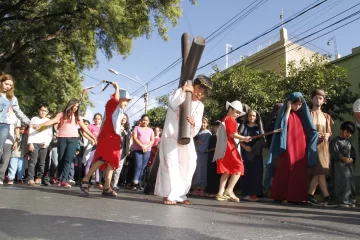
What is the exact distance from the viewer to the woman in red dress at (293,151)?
6270 mm

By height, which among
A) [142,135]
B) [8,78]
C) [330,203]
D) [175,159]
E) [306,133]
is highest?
[8,78]

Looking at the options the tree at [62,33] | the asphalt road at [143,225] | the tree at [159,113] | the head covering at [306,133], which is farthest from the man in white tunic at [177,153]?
the tree at [159,113]

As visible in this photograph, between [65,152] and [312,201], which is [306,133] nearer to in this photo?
[312,201]

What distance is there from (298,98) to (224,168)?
170 centimetres

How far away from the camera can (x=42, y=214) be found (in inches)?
138

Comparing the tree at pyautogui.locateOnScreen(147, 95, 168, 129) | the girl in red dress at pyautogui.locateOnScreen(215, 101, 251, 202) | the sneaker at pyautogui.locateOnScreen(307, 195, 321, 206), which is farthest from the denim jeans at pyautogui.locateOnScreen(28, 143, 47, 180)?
the tree at pyautogui.locateOnScreen(147, 95, 168, 129)

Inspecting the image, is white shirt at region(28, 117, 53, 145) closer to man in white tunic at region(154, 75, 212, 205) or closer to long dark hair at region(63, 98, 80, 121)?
long dark hair at region(63, 98, 80, 121)

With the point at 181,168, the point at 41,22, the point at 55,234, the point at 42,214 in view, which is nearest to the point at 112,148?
the point at 181,168

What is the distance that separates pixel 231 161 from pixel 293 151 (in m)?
1.04

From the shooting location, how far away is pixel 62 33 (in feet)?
53.0

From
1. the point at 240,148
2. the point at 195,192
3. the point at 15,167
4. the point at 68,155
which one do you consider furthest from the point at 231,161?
the point at 15,167

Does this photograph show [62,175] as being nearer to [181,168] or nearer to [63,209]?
[181,168]

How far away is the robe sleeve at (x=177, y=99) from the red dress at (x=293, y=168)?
2313 mm

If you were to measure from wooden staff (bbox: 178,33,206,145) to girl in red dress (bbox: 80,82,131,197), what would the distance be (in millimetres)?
1497
